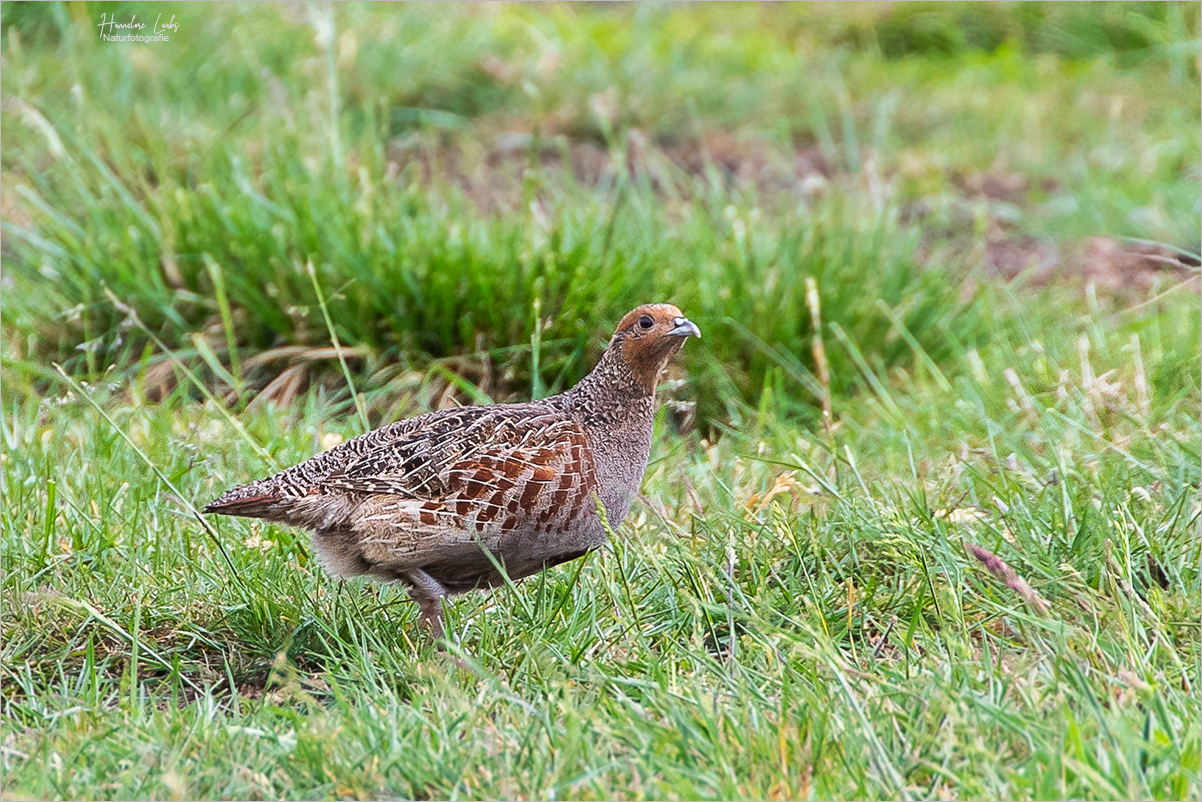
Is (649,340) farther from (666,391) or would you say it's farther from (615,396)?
(666,391)

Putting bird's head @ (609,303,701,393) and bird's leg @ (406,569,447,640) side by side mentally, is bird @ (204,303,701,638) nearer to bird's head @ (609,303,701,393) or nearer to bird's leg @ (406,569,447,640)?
bird's leg @ (406,569,447,640)

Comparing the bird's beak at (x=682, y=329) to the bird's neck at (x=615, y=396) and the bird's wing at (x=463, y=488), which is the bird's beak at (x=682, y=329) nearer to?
the bird's neck at (x=615, y=396)

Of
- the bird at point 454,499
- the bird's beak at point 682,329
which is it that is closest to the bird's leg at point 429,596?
the bird at point 454,499

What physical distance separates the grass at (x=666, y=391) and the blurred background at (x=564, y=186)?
29 millimetres

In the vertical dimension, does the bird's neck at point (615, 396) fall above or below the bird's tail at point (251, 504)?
above

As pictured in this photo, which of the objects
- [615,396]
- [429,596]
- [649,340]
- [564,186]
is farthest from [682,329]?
[564,186]

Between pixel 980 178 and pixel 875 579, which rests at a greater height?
pixel 875 579

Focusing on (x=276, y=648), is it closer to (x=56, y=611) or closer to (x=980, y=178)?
(x=56, y=611)

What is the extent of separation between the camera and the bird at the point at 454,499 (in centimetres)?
338

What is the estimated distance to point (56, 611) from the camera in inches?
141

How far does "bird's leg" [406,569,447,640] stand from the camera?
3.46 m

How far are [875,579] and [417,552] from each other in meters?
1.21

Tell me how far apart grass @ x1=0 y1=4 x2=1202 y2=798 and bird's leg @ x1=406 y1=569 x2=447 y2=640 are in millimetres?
60

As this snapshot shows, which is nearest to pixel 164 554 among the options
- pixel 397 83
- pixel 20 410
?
pixel 20 410
